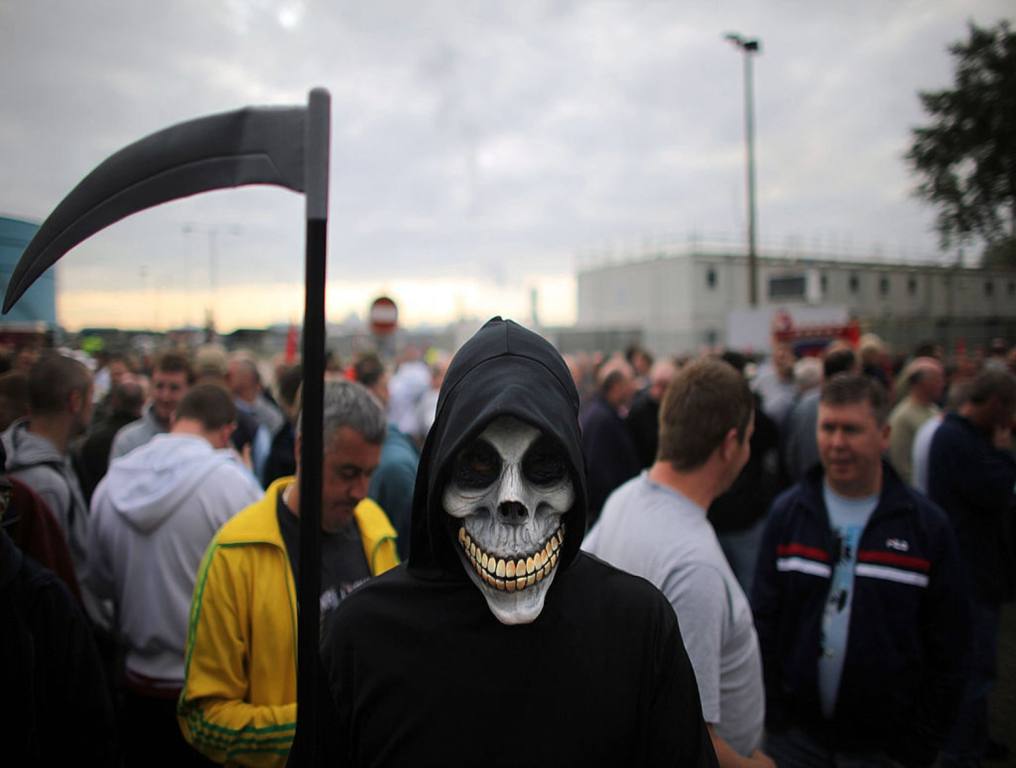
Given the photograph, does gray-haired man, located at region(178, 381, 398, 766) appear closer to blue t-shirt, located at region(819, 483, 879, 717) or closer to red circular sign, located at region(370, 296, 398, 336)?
blue t-shirt, located at region(819, 483, 879, 717)

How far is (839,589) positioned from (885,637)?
0.23 m

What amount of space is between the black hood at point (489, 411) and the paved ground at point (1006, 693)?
429cm

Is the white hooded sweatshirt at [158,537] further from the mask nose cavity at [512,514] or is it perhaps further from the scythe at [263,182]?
the mask nose cavity at [512,514]

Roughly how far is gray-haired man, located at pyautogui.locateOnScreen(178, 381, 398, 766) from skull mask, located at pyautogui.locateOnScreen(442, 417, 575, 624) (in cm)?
78

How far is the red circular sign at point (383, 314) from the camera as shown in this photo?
39.7ft

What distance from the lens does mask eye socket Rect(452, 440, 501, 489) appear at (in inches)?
55.1

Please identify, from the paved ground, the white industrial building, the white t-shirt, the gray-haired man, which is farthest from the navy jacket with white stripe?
the white industrial building

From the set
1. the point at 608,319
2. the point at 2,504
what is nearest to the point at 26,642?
the point at 2,504

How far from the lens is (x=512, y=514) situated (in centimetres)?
138

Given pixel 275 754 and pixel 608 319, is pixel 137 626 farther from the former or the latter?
pixel 608 319

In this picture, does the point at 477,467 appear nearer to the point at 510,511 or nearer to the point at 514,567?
the point at 510,511

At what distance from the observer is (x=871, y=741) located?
2588 millimetres

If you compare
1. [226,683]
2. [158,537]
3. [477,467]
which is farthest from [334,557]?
[477,467]

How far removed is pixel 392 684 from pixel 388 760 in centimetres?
13
